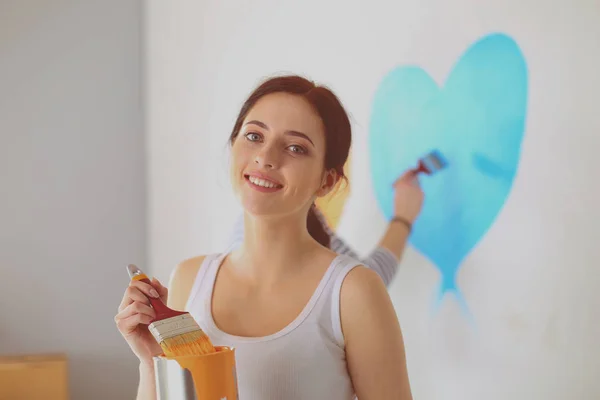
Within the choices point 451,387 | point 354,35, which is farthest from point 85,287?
point 451,387

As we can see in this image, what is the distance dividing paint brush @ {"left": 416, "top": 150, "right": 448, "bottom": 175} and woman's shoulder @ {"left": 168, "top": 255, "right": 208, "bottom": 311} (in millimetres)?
437

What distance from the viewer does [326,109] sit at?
38.1 inches

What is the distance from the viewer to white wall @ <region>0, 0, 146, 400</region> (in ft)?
8.27

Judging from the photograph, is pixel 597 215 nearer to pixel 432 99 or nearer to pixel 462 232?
pixel 462 232

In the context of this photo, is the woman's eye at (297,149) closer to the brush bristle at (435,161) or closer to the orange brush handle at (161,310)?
the orange brush handle at (161,310)

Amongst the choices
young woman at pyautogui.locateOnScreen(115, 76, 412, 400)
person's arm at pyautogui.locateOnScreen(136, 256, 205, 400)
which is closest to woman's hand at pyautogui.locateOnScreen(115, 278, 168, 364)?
young woman at pyautogui.locateOnScreen(115, 76, 412, 400)

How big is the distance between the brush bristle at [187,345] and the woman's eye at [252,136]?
0.27 meters

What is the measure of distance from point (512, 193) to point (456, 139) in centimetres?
16

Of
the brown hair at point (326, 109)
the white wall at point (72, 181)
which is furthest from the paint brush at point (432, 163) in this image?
the white wall at point (72, 181)

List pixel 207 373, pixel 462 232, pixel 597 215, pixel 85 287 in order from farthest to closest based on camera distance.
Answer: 1. pixel 85 287
2. pixel 462 232
3. pixel 597 215
4. pixel 207 373

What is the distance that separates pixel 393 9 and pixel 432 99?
0.22 metres

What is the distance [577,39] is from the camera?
938mm

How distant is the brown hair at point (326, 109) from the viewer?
3.16ft

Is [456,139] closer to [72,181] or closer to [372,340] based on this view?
[372,340]
